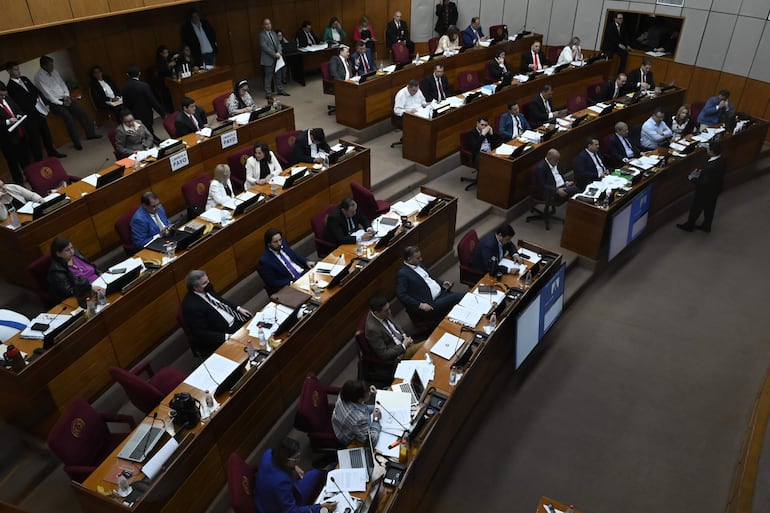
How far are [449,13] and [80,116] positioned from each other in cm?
945

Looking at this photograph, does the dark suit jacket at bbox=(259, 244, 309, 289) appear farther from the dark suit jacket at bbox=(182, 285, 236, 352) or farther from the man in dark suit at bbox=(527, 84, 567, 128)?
the man in dark suit at bbox=(527, 84, 567, 128)

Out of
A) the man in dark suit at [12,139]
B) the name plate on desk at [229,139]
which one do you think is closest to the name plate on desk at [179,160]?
the name plate on desk at [229,139]

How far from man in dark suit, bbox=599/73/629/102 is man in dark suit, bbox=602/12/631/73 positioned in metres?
1.91

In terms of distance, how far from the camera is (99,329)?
523 centimetres

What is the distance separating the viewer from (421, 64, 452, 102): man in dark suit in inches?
422

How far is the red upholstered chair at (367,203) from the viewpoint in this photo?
7559 mm

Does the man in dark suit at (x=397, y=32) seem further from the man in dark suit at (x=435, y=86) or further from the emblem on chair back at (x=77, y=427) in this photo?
the emblem on chair back at (x=77, y=427)

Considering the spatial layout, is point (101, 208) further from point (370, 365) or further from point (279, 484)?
point (279, 484)

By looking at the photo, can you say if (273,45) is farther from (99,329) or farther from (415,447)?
(415,447)

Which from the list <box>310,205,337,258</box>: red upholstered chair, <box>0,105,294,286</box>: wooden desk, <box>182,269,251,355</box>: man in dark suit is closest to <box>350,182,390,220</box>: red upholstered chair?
<box>310,205,337,258</box>: red upholstered chair

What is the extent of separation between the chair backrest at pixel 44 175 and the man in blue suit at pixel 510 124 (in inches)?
257

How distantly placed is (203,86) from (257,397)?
311 inches

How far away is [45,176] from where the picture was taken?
23.4ft

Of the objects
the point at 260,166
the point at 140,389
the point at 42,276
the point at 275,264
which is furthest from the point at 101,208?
the point at 140,389
